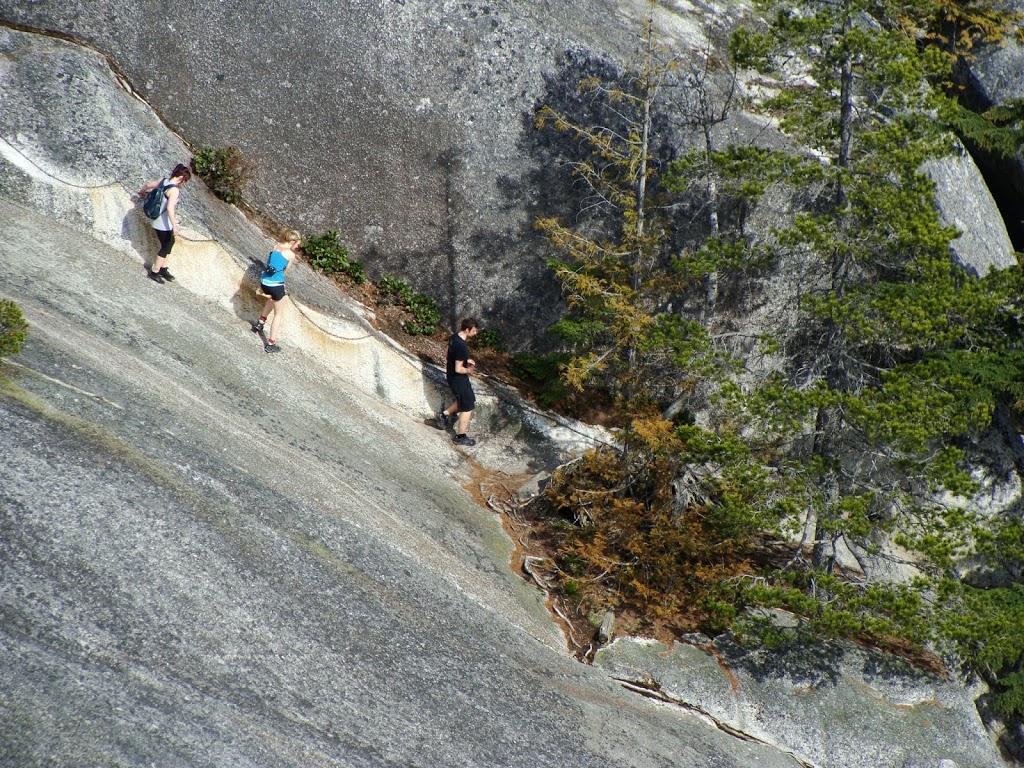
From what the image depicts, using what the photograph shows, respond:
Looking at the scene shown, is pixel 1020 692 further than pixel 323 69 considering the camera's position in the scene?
No

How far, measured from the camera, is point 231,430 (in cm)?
1043

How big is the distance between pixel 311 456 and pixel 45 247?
5088 mm

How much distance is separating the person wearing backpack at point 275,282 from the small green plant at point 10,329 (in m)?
4.20

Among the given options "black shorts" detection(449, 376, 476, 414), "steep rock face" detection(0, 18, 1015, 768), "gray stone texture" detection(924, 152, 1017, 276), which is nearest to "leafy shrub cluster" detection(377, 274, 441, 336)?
"steep rock face" detection(0, 18, 1015, 768)

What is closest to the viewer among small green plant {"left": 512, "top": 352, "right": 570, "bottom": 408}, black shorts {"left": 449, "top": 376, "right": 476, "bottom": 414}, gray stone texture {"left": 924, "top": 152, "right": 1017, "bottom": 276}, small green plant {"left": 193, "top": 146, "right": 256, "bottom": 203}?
black shorts {"left": 449, "top": 376, "right": 476, "bottom": 414}

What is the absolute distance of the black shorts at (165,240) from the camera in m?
12.4

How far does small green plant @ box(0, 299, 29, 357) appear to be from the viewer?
8578 millimetres

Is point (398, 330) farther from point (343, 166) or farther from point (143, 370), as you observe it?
point (143, 370)

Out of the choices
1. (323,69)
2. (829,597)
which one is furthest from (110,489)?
(323,69)

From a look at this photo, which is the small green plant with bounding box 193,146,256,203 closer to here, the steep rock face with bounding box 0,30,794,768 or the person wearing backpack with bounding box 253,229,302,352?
the steep rock face with bounding box 0,30,794,768

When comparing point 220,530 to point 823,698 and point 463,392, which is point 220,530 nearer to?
point 463,392

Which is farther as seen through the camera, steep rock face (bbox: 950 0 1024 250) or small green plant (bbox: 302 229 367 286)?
steep rock face (bbox: 950 0 1024 250)

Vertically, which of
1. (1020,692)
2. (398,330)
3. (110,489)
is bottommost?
(398,330)

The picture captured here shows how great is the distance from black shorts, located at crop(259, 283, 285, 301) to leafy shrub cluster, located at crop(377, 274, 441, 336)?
10.1 ft
